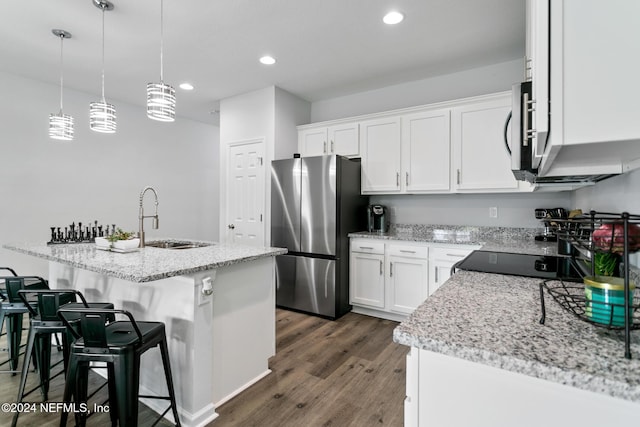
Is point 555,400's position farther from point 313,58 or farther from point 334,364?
point 313,58

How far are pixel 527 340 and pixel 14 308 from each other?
274 centimetres

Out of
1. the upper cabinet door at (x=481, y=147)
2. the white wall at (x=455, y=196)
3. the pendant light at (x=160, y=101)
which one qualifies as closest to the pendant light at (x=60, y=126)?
the pendant light at (x=160, y=101)

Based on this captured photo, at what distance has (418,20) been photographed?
257 centimetres

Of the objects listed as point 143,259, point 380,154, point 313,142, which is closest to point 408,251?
point 380,154

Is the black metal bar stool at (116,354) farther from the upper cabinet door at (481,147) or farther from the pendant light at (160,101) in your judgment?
the upper cabinet door at (481,147)

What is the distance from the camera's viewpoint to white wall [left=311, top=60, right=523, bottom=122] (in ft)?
11.0

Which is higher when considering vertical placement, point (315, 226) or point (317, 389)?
point (315, 226)

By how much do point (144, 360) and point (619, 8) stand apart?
2.62 meters

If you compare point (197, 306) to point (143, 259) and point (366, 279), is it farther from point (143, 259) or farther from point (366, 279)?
point (366, 279)

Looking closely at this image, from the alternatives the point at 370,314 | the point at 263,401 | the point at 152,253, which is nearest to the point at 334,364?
the point at 263,401

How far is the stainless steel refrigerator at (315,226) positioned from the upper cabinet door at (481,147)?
1.15 m

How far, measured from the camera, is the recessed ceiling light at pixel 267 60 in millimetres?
3242

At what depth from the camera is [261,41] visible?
2928 millimetres

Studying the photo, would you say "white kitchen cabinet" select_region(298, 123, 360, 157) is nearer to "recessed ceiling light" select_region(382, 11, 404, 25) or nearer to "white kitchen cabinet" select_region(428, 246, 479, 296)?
"recessed ceiling light" select_region(382, 11, 404, 25)
